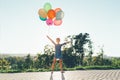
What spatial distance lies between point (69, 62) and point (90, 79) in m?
30.5

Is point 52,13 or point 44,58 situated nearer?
point 52,13

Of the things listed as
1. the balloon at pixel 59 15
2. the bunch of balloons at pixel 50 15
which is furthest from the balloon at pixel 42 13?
the balloon at pixel 59 15

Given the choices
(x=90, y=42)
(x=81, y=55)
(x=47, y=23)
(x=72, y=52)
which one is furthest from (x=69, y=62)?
(x=47, y=23)

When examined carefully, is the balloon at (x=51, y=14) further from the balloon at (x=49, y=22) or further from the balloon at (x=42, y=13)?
the balloon at (x=49, y=22)

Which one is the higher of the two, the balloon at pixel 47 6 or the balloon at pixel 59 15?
the balloon at pixel 47 6

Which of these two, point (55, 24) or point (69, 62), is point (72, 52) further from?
point (55, 24)

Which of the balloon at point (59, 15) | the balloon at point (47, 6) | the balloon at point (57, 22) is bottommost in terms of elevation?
the balloon at point (57, 22)

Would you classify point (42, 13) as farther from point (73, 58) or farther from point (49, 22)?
point (73, 58)

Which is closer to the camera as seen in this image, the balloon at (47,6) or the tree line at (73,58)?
the balloon at (47,6)

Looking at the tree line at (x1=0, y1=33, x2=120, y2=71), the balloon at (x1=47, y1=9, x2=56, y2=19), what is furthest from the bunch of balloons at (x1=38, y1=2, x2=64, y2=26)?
the tree line at (x1=0, y1=33, x2=120, y2=71)

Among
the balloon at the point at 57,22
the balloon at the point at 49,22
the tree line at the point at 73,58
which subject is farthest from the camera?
the tree line at the point at 73,58

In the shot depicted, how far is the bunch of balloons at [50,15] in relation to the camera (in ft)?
45.5

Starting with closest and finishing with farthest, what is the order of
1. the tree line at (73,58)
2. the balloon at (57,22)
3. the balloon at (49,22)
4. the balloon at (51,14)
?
the balloon at (51,14) < the balloon at (57,22) < the balloon at (49,22) < the tree line at (73,58)

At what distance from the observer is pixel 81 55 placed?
162 feet
